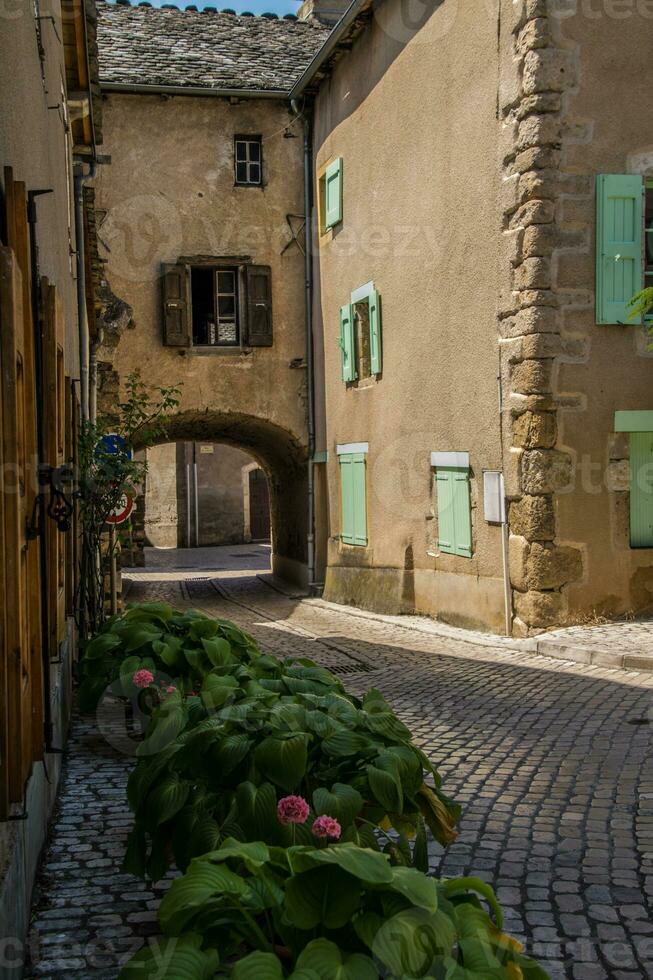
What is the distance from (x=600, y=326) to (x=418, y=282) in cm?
320

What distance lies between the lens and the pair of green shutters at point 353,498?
1625 centimetres

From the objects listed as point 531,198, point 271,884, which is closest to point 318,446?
point 531,198

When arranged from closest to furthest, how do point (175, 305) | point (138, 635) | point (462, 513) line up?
point (138, 635)
point (462, 513)
point (175, 305)

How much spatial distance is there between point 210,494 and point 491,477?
2295cm

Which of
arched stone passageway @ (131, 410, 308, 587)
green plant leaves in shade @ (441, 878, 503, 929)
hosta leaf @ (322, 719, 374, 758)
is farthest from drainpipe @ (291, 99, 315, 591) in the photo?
green plant leaves in shade @ (441, 878, 503, 929)

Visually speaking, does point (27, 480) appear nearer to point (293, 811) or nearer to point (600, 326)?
point (293, 811)

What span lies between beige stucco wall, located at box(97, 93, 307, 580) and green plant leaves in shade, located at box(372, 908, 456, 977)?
15600 millimetres

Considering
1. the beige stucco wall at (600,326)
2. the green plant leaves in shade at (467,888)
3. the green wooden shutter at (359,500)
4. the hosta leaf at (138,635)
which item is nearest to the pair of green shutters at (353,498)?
the green wooden shutter at (359,500)

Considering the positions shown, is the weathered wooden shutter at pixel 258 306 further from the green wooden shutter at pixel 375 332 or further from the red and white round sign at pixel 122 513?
the red and white round sign at pixel 122 513

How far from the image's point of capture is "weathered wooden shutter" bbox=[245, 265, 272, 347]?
712 inches

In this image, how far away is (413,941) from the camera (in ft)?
8.33

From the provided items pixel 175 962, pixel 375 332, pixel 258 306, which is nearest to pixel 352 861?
pixel 175 962

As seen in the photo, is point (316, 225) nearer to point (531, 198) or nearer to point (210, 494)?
point (531, 198)

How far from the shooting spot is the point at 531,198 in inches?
456
